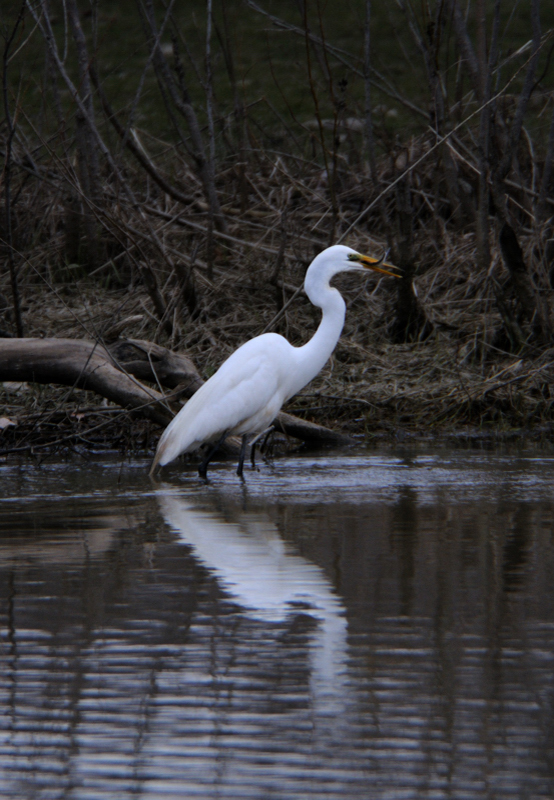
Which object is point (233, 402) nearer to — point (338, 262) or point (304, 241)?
point (338, 262)

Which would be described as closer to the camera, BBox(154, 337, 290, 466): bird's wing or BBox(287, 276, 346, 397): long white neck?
BBox(154, 337, 290, 466): bird's wing

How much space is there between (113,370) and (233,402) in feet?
2.64

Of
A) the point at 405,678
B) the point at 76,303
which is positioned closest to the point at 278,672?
the point at 405,678

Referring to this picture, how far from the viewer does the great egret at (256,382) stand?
5.74 meters

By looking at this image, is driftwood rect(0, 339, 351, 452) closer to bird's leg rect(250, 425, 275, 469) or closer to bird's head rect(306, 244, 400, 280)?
bird's leg rect(250, 425, 275, 469)

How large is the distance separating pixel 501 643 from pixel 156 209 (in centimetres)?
803

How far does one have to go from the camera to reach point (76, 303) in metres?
9.19

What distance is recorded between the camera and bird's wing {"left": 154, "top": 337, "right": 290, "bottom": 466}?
570cm

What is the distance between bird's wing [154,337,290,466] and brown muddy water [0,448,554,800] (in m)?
0.92

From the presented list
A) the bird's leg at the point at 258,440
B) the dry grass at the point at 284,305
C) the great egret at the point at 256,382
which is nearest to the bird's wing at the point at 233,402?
the great egret at the point at 256,382

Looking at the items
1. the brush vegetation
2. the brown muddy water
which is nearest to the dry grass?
the brush vegetation

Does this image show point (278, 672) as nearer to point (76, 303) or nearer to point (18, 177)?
point (76, 303)

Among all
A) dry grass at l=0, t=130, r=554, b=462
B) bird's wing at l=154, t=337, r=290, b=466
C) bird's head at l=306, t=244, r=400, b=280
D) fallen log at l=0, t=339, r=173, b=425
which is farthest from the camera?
dry grass at l=0, t=130, r=554, b=462

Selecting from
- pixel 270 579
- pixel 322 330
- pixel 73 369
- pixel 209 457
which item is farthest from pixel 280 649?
pixel 322 330
